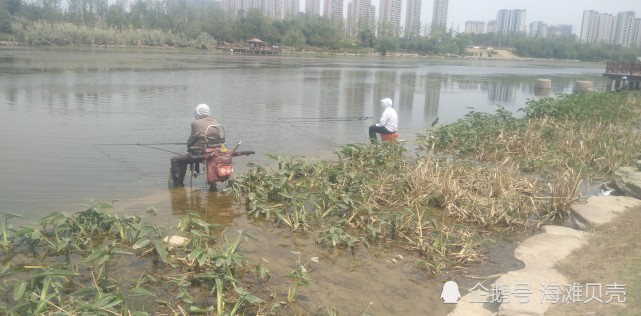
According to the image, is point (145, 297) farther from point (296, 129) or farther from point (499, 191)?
point (296, 129)

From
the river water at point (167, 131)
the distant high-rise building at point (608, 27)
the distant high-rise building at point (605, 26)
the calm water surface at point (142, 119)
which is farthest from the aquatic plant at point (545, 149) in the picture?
the distant high-rise building at point (605, 26)

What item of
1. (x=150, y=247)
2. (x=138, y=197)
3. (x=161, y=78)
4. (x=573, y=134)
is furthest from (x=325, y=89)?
(x=150, y=247)

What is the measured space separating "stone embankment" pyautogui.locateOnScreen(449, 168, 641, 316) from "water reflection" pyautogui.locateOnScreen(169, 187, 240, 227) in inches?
129

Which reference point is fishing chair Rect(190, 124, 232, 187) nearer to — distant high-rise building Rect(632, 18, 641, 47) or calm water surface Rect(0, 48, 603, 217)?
calm water surface Rect(0, 48, 603, 217)

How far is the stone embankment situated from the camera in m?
4.36

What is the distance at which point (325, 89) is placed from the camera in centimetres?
2553

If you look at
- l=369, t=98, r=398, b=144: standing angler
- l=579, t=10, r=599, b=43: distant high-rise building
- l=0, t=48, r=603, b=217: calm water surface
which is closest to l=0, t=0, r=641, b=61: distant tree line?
l=0, t=48, r=603, b=217: calm water surface

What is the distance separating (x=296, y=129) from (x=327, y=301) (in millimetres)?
9763

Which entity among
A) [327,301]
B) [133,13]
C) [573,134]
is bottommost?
[327,301]

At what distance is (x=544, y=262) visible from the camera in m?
5.38

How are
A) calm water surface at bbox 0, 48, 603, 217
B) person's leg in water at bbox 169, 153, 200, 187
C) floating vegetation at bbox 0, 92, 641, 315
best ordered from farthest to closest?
calm water surface at bbox 0, 48, 603, 217 < person's leg in water at bbox 169, 153, 200, 187 < floating vegetation at bbox 0, 92, 641, 315

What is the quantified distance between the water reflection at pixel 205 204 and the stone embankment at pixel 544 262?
327 cm

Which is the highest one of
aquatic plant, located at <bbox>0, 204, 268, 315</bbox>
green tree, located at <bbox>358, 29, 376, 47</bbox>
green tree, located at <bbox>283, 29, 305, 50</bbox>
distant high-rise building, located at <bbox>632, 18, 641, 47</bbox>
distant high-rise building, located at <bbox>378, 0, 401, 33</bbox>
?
distant high-rise building, located at <bbox>378, 0, 401, 33</bbox>

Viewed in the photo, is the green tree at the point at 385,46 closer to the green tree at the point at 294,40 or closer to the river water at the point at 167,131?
the green tree at the point at 294,40
